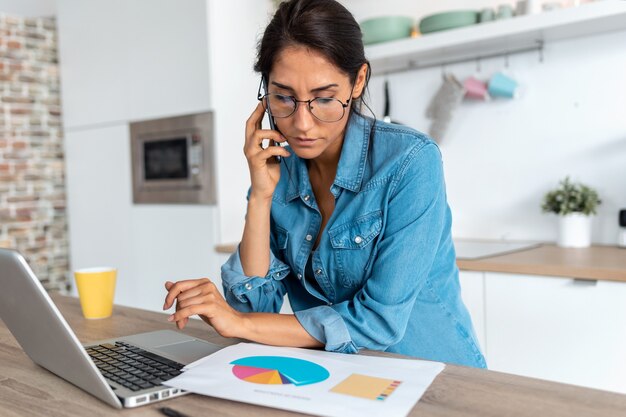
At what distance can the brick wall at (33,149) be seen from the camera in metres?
3.45

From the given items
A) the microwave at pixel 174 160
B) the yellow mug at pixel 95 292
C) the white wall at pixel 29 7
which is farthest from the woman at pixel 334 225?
the white wall at pixel 29 7

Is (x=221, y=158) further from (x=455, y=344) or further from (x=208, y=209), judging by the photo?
(x=455, y=344)

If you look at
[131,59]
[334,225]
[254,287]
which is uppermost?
[131,59]

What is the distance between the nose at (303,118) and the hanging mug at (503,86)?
5.15 ft

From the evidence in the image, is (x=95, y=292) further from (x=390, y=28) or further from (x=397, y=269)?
(x=390, y=28)

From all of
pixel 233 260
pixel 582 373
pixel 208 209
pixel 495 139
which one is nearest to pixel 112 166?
pixel 208 209

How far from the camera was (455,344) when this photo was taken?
122 cm

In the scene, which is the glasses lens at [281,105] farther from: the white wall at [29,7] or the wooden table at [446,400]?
the white wall at [29,7]

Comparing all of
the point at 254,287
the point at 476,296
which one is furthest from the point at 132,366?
the point at 476,296

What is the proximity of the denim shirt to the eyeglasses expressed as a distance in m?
0.09

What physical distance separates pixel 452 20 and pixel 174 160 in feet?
4.72

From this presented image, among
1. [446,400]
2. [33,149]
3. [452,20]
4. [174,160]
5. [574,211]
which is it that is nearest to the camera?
[446,400]

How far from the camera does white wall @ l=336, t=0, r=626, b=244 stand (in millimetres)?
2297

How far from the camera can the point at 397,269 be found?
3.43 ft
